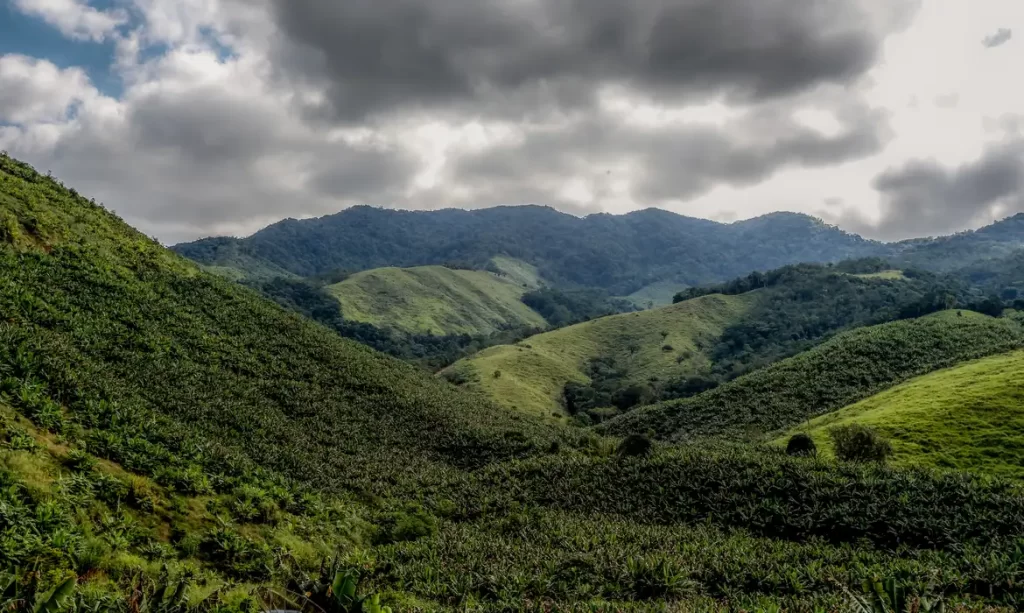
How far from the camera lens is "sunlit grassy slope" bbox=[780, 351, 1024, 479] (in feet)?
156

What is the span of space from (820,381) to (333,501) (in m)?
86.9

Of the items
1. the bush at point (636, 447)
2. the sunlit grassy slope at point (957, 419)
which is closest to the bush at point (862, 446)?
the sunlit grassy slope at point (957, 419)

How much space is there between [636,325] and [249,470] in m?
178

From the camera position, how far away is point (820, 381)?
9181cm

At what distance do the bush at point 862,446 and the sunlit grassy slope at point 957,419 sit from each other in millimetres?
2364

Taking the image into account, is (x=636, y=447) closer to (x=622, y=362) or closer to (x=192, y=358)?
(x=192, y=358)

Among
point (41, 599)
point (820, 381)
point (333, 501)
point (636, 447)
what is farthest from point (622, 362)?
point (41, 599)

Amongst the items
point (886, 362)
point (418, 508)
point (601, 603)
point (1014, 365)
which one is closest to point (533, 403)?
point (886, 362)

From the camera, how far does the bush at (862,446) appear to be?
47.5 meters

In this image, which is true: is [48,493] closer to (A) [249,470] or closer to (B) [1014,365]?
(A) [249,470]

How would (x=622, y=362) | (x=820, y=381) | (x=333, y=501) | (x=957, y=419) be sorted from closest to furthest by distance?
(x=333, y=501)
(x=957, y=419)
(x=820, y=381)
(x=622, y=362)

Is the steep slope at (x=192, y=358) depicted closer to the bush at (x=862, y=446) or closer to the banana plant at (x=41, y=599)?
the banana plant at (x=41, y=599)

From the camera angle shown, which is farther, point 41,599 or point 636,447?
point 636,447

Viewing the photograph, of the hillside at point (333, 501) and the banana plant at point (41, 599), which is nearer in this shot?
the banana plant at point (41, 599)
